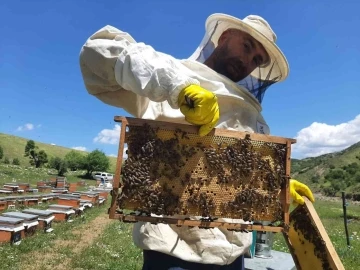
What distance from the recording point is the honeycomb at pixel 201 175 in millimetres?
1824

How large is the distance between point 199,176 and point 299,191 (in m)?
0.89

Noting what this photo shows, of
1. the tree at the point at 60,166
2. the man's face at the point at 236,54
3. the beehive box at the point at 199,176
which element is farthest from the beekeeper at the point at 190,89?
the tree at the point at 60,166

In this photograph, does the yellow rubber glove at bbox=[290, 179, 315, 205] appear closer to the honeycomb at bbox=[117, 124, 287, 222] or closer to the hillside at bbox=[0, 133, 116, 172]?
the honeycomb at bbox=[117, 124, 287, 222]

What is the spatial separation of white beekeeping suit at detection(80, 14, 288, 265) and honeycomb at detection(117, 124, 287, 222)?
18 cm

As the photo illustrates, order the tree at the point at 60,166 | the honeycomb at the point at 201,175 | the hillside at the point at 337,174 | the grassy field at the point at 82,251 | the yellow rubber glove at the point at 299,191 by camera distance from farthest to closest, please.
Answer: the hillside at the point at 337,174
the tree at the point at 60,166
the grassy field at the point at 82,251
the yellow rubber glove at the point at 299,191
the honeycomb at the point at 201,175

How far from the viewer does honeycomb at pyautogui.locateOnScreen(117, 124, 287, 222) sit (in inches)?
71.8

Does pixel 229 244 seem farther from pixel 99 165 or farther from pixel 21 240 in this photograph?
pixel 99 165

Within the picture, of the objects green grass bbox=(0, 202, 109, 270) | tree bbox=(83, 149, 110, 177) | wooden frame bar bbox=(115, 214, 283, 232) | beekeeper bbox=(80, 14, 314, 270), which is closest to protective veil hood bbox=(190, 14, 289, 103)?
beekeeper bbox=(80, 14, 314, 270)

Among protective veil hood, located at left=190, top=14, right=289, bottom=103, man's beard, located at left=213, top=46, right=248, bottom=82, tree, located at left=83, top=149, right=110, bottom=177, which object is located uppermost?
tree, located at left=83, top=149, right=110, bottom=177

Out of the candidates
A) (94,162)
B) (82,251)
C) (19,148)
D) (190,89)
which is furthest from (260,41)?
(19,148)

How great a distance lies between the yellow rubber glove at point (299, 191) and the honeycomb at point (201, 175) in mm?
318

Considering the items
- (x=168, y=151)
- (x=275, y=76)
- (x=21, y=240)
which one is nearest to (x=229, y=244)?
(x=168, y=151)

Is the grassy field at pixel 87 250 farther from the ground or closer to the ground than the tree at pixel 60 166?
closer to the ground

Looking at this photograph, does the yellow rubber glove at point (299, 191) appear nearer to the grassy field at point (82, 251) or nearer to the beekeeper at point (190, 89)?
the beekeeper at point (190, 89)
